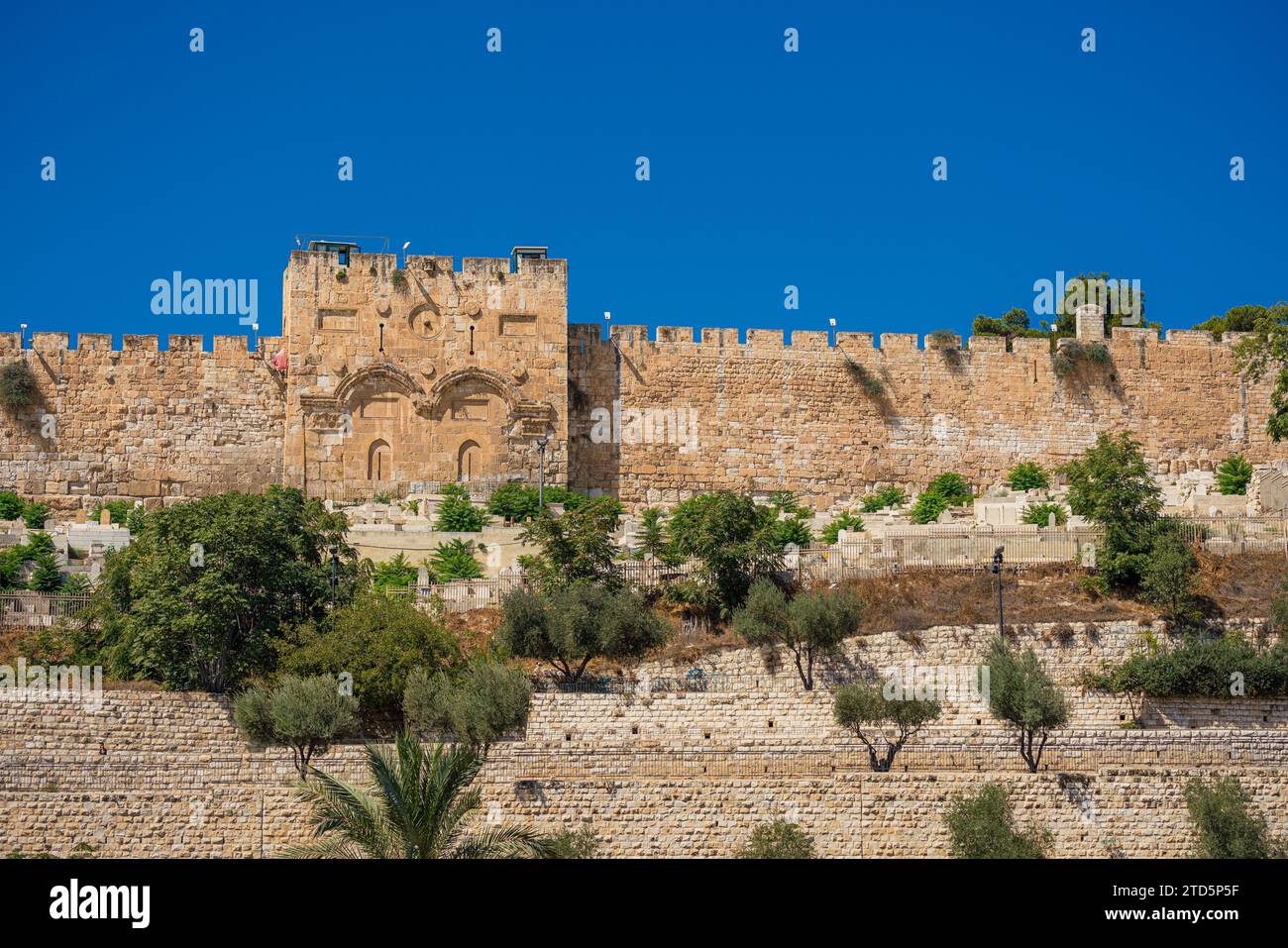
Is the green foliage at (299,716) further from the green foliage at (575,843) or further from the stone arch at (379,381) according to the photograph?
the stone arch at (379,381)

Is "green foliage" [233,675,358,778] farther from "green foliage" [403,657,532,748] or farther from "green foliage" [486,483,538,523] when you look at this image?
"green foliage" [486,483,538,523]

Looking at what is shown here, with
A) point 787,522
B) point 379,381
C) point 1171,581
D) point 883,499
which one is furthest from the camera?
point 883,499

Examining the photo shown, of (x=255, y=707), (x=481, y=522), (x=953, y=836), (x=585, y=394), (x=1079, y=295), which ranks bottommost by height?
(x=953, y=836)

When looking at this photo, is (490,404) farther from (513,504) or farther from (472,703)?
(472,703)

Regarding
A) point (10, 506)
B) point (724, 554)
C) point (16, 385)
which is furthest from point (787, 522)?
point (16, 385)

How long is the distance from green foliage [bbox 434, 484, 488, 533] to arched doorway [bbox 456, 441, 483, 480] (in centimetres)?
185

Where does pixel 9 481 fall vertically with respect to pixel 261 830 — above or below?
above

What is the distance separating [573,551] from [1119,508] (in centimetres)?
801

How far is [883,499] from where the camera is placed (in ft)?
120

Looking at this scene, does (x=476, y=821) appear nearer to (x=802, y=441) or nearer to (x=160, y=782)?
(x=160, y=782)

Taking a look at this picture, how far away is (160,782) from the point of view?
20.4 metres
